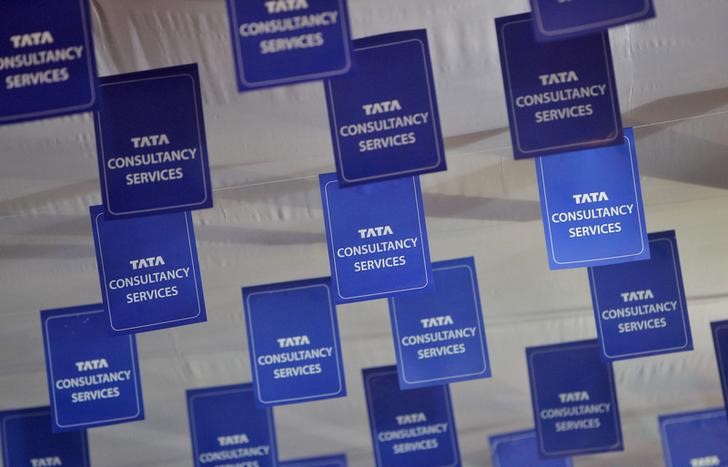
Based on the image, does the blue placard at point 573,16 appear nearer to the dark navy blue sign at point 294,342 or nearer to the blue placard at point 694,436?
the dark navy blue sign at point 294,342

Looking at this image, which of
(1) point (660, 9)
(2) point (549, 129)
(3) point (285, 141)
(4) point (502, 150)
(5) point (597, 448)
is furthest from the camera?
(5) point (597, 448)

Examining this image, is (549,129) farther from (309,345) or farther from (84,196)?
(84,196)

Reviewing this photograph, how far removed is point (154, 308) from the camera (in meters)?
5.03

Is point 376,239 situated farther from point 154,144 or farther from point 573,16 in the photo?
point 573,16

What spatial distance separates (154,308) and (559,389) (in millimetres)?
2540

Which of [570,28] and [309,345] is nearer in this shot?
[570,28]

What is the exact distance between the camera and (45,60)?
3.73 metres

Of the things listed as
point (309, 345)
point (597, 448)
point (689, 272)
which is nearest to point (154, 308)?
point (309, 345)

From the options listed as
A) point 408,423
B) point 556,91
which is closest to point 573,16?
point 556,91

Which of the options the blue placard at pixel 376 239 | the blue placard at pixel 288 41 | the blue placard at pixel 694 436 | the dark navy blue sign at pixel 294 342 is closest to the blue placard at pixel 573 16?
the blue placard at pixel 288 41

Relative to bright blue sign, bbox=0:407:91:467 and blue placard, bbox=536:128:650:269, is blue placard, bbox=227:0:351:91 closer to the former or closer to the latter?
blue placard, bbox=536:128:650:269

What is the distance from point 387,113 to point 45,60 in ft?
4.08

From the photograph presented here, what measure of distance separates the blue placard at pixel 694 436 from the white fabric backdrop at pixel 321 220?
370 millimetres

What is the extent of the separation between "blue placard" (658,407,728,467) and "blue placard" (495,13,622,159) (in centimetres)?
301
